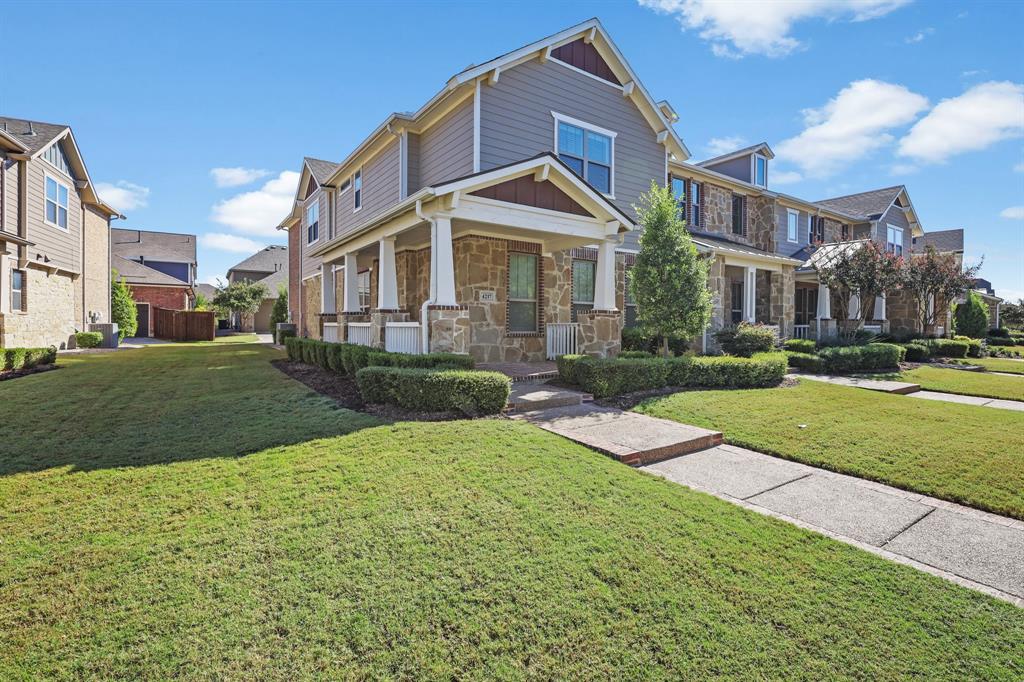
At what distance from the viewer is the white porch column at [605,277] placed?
1105cm

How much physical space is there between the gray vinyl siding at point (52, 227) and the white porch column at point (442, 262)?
1757cm

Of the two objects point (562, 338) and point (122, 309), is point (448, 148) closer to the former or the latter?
point (562, 338)

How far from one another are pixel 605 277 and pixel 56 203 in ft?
72.2

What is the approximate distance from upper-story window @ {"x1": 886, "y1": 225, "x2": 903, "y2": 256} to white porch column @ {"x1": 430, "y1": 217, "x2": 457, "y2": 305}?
27.0m

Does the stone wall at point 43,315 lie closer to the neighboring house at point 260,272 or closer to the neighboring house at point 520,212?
the neighboring house at point 520,212

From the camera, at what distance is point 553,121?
42.1 ft

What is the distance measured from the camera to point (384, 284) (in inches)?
430

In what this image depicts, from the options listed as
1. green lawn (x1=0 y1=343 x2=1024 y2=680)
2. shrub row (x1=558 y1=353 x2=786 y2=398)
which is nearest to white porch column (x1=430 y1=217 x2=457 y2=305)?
shrub row (x1=558 y1=353 x2=786 y2=398)

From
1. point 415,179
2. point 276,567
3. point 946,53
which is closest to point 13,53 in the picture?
point 415,179

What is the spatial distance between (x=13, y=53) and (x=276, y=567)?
46.3ft

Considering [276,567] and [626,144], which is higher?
[626,144]

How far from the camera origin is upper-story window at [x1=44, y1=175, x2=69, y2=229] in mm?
18969

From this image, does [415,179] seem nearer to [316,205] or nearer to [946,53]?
[316,205]

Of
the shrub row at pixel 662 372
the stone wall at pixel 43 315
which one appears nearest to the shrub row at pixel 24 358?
the stone wall at pixel 43 315
